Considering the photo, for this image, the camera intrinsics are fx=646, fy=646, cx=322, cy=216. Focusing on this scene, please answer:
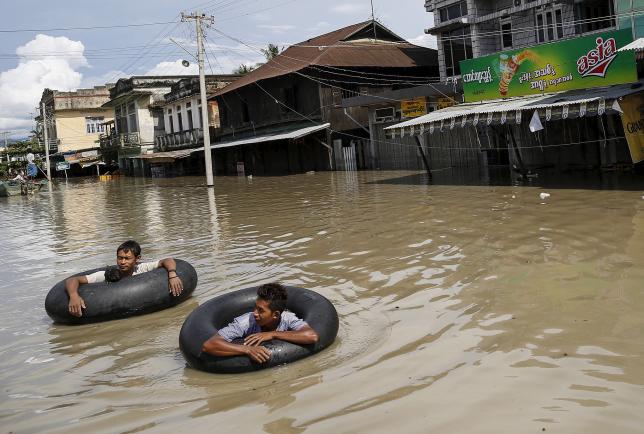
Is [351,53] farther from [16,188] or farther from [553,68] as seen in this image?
[16,188]

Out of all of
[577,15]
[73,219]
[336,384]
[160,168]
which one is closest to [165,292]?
[336,384]

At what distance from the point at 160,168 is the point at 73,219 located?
33610 millimetres

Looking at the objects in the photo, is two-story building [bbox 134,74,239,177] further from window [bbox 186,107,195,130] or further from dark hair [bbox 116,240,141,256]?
dark hair [bbox 116,240,141,256]

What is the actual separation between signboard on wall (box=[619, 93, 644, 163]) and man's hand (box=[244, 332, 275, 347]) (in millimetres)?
13236

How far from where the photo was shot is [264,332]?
5.51m

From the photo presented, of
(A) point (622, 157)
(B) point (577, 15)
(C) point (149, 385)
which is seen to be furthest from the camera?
(B) point (577, 15)

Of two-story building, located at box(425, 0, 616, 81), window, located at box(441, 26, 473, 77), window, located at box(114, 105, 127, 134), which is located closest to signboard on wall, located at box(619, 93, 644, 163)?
two-story building, located at box(425, 0, 616, 81)

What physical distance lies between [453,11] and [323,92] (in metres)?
7.53

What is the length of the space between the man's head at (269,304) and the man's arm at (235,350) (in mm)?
262

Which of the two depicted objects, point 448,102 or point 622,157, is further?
point 448,102

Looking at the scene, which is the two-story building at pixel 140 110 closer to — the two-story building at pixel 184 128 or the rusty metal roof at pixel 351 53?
the two-story building at pixel 184 128

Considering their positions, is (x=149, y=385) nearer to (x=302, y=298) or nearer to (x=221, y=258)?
(x=302, y=298)

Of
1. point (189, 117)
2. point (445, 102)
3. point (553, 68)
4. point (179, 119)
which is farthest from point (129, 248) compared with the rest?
point (179, 119)

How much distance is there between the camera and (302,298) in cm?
621
